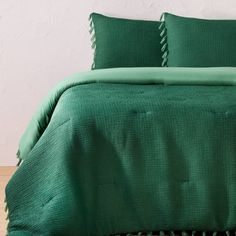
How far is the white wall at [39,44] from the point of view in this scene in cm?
288

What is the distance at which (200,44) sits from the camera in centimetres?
270

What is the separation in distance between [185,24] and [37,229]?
1.68 meters

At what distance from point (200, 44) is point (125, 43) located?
438mm

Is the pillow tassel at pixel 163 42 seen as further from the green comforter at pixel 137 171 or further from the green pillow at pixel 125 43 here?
the green comforter at pixel 137 171

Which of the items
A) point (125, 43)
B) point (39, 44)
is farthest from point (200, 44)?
point (39, 44)

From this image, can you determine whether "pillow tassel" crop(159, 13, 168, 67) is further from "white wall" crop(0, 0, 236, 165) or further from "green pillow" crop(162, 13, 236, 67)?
"white wall" crop(0, 0, 236, 165)

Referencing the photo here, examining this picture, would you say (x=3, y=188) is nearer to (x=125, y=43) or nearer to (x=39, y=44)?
(x=39, y=44)

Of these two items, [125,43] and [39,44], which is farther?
[39,44]

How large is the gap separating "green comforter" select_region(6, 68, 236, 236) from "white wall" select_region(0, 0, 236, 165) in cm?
139

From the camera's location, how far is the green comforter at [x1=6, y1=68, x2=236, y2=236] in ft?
5.02

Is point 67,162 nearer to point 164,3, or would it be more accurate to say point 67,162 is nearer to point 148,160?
point 148,160

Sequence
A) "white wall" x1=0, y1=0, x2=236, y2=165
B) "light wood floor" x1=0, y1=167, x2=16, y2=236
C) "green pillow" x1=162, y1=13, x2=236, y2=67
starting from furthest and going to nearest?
"white wall" x1=0, y1=0, x2=236, y2=165, "green pillow" x1=162, y1=13, x2=236, y2=67, "light wood floor" x1=0, y1=167, x2=16, y2=236

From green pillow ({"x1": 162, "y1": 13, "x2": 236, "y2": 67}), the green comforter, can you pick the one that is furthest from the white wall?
the green comforter

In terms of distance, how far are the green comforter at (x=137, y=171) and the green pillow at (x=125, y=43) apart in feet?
3.76
